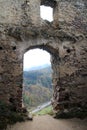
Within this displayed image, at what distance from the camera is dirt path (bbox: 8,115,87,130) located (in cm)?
871

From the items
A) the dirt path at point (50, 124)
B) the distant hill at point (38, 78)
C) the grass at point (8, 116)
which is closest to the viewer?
the grass at point (8, 116)

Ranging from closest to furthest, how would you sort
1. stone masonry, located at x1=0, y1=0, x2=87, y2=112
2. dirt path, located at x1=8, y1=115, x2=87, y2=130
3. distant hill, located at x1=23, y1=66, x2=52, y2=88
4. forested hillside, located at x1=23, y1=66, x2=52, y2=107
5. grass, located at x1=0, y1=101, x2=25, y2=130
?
grass, located at x1=0, y1=101, x2=25, y2=130 → dirt path, located at x1=8, y1=115, x2=87, y2=130 → stone masonry, located at x1=0, y1=0, x2=87, y2=112 → forested hillside, located at x1=23, y1=66, x2=52, y2=107 → distant hill, located at x1=23, y1=66, x2=52, y2=88

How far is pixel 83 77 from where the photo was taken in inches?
402

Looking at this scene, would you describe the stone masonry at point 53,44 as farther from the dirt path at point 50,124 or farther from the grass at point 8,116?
the dirt path at point 50,124

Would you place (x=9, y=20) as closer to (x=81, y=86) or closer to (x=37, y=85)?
(x=81, y=86)

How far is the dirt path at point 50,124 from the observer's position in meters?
8.71

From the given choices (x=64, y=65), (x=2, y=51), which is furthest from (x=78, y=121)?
(x=2, y=51)

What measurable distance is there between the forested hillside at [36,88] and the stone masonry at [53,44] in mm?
7321

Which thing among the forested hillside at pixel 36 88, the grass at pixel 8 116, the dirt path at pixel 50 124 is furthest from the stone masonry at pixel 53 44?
the forested hillside at pixel 36 88

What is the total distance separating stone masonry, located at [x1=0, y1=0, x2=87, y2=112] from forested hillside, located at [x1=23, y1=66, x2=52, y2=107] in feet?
24.0

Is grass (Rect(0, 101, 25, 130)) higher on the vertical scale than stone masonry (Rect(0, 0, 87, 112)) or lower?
lower

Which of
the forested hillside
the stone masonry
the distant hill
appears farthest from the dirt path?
the distant hill

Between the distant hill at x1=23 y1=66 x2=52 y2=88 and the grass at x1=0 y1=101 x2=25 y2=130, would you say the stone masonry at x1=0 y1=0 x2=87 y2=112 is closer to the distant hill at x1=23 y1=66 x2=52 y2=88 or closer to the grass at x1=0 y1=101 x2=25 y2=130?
the grass at x1=0 y1=101 x2=25 y2=130

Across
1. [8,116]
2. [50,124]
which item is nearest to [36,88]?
[50,124]
